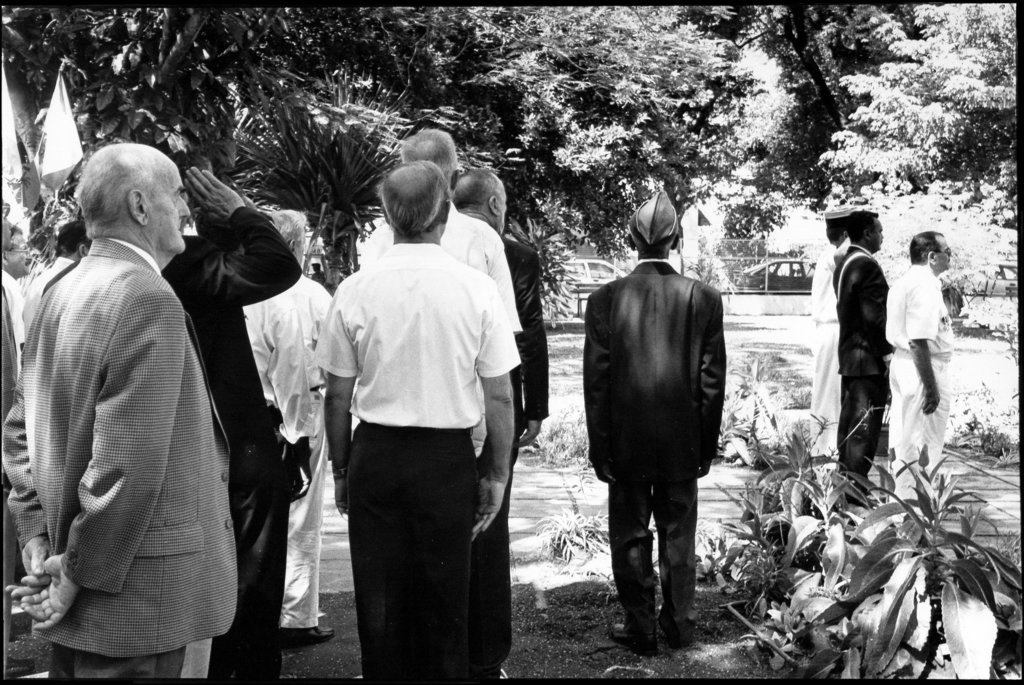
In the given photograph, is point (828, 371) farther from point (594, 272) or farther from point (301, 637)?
point (594, 272)

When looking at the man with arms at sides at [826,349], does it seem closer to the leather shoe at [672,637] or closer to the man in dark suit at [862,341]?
the man in dark suit at [862,341]

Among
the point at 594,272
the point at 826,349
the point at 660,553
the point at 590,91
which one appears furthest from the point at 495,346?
the point at 594,272

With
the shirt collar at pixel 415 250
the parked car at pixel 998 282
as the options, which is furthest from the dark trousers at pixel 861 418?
the parked car at pixel 998 282

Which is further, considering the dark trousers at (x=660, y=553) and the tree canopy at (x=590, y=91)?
the tree canopy at (x=590, y=91)

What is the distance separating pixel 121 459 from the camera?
8.14ft

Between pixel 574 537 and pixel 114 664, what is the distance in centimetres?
357

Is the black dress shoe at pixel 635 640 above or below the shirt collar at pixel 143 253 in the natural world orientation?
below

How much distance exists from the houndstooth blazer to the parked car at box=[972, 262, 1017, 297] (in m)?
9.92

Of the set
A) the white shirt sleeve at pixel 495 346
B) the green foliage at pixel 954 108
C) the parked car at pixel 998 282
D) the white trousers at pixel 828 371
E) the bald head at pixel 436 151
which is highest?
the green foliage at pixel 954 108

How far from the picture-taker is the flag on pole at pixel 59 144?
596 centimetres

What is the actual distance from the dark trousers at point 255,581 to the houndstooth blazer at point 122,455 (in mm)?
1073

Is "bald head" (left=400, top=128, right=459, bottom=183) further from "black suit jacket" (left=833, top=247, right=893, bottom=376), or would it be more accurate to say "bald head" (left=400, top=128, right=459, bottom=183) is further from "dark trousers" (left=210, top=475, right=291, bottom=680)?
"black suit jacket" (left=833, top=247, right=893, bottom=376)

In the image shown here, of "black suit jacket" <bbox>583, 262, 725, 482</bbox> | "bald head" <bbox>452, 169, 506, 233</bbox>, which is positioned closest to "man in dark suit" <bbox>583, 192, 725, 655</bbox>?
"black suit jacket" <bbox>583, 262, 725, 482</bbox>

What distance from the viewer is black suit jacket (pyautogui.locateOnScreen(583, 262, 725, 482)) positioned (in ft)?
14.8
